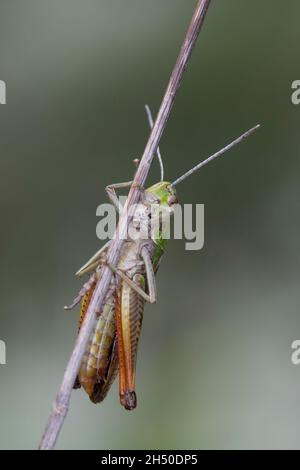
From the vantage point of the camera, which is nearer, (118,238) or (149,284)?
(118,238)

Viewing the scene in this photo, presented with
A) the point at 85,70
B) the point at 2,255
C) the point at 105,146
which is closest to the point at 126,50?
the point at 85,70

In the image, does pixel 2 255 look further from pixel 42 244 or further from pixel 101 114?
pixel 101 114

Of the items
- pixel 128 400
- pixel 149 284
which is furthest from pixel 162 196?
pixel 128 400

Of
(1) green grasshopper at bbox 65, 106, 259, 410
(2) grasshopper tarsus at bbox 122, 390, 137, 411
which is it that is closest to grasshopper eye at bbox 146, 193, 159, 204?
(1) green grasshopper at bbox 65, 106, 259, 410

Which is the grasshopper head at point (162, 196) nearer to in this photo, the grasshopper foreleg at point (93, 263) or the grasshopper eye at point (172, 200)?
the grasshopper eye at point (172, 200)

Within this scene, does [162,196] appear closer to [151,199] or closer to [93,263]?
[151,199]

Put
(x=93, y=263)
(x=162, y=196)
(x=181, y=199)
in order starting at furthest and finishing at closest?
(x=181, y=199)
(x=162, y=196)
(x=93, y=263)
